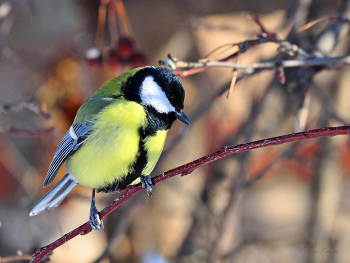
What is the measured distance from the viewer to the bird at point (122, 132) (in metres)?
1.24

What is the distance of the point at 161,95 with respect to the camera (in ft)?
4.36

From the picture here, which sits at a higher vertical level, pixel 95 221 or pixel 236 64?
pixel 236 64

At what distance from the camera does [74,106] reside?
2.12 m

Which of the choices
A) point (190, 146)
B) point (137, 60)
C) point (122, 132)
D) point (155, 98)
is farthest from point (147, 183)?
point (190, 146)

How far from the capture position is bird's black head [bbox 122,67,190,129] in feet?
4.30

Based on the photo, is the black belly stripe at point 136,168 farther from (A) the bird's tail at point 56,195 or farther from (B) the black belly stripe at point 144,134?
(A) the bird's tail at point 56,195

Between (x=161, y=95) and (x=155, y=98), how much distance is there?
0.03 meters

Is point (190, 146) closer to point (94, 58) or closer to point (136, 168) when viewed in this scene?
point (94, 58)

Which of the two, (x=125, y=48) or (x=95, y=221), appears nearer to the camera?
(x=95, y=221)

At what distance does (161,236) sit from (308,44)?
1454 mm

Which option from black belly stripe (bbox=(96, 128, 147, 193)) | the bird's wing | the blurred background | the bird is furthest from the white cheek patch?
the blurred background

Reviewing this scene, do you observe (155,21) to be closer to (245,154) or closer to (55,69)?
(55,69)

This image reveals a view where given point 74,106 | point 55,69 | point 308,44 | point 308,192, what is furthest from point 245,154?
point 55,69

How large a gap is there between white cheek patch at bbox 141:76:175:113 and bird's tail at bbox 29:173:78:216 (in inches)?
18.4
